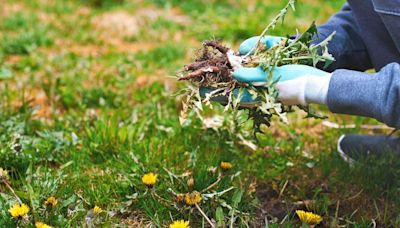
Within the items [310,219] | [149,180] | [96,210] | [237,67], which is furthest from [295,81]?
[96,210]

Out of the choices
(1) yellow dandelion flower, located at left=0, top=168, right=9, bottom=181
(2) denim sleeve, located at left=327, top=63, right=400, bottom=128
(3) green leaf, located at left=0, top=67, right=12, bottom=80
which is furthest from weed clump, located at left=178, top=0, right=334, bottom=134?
(3) green leaf, located at left=0, top=67, right=12, bottom=80

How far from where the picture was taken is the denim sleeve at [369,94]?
1586mm

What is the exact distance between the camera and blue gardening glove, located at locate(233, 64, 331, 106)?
164 cm

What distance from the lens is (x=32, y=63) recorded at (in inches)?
123

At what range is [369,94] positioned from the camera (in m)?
1.60

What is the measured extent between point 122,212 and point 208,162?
34cm

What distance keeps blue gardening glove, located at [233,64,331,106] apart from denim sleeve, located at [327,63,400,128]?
0.03m

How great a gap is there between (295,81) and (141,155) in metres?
0.69

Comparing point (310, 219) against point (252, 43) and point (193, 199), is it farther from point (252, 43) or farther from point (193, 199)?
point (252, 43)

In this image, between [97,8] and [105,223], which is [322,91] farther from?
[97,8]

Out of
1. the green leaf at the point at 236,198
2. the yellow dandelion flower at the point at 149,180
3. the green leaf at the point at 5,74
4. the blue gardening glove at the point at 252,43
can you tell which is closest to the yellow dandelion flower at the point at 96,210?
the yellow dandelion flower at the point at 149,180

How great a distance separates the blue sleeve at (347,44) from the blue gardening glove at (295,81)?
1.33 feet

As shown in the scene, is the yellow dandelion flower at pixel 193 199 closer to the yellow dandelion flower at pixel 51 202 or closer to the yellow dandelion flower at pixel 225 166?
the yellow dandelion flower at pixel 225 166

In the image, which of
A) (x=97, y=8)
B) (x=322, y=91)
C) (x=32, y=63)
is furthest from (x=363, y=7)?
(x=97, y=8)
